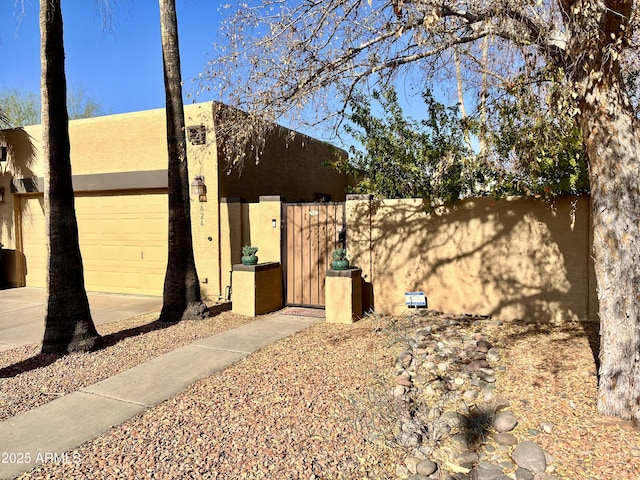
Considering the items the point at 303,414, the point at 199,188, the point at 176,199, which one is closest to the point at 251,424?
the point at 303,414

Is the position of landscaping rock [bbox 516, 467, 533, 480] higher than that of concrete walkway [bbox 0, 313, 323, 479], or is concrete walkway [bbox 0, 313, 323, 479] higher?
concrete walkway [bbox 0, 313, 323, 479]

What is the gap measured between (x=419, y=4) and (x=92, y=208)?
9077 mm

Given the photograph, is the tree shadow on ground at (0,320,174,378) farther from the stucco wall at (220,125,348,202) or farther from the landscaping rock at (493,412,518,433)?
the landscaping rock at (493,412,518,433)

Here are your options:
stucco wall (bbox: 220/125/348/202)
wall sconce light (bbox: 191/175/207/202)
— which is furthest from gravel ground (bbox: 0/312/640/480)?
stucco wall (bbox: 220/125/348/202)

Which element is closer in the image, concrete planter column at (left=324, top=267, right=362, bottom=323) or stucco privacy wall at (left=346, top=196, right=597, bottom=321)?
stucco privacy wall at (left=346, top=196, right=597, bottom=321)

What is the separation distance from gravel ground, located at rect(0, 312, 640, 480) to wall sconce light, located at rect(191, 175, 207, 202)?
385 cm

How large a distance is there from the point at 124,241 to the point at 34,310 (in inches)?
92.9

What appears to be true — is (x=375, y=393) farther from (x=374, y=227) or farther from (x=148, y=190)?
(x=148, y=190)

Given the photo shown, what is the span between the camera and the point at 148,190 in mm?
10023

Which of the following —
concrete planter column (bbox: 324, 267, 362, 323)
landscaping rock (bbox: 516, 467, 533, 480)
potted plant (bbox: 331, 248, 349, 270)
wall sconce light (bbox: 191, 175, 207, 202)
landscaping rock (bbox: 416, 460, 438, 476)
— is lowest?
landscaping rock (bbox: 416, 460, 438, 476)

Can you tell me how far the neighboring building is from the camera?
361 inches

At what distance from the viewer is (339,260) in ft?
24.6

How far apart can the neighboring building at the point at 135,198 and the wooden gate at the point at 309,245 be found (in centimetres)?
31

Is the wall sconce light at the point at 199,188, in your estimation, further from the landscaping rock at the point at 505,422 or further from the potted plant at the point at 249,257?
the landscaping rock at the point at 505,422
